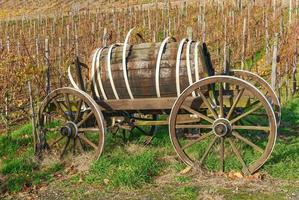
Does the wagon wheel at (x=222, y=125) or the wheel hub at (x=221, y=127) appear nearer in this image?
the wagon wheel at (x=222, y=125)

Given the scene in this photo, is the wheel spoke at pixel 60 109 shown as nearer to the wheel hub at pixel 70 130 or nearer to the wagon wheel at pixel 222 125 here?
the wheel hub at pixel 70 130

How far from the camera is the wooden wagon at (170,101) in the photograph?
5.59 metres

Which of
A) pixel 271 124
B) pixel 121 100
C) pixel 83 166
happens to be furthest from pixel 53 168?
pixel 271 124

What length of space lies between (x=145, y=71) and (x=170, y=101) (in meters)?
0.60

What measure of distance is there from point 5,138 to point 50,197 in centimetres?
299

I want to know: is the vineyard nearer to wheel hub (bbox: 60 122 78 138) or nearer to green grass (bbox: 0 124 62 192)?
green grass (bbox: 0 124 62 192)

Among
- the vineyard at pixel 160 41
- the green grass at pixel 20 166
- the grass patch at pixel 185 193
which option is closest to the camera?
the grass patch at pixel 185 193

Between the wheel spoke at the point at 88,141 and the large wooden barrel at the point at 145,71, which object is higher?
the large wooden barrel at the point at 145,71

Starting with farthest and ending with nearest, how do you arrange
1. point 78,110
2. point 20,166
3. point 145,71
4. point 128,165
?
point 78,110 → point 20,166 → point 145,71 → point 128,165

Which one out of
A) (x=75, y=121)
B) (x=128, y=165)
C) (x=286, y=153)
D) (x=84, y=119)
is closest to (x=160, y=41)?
(x=75, y=121)

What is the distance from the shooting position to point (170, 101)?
5.96 metres

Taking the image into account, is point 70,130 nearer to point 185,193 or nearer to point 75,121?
point 75,121

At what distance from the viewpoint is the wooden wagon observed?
559 cm

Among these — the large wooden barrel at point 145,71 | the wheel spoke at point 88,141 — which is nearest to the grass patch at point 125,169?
the wheel spoke at point 88,141
